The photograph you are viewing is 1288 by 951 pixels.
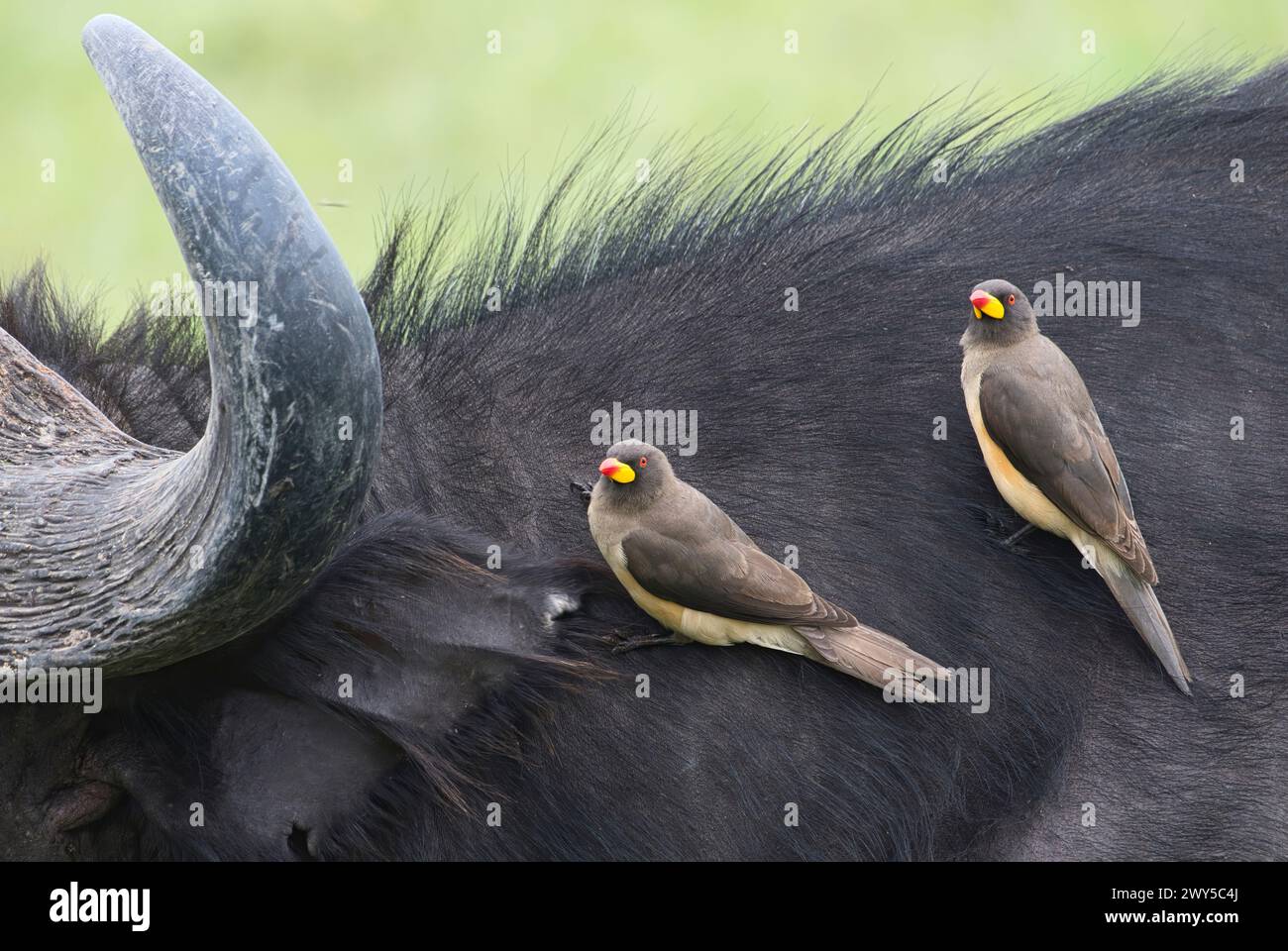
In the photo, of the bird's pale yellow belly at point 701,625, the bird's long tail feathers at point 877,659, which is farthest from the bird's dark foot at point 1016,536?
the bird's pale yellow belly at point 701,625

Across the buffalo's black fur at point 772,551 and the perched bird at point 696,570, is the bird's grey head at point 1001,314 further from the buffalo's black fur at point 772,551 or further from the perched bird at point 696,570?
the perched bird at point 696,570

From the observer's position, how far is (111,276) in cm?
852

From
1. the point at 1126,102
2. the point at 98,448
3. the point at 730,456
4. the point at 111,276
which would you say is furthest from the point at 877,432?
the point at 111,276

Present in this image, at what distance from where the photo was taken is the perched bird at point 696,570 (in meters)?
2.87

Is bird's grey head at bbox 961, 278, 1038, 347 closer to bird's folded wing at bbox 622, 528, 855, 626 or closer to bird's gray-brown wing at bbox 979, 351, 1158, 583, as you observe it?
Result: bird's gray-brown wing at bbox 979, 351, 1158, 583

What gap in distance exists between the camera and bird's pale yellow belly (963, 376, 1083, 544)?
304cm

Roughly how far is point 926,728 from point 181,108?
5.99ft

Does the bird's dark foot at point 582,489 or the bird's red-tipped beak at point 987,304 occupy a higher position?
the bird's red-tipped beak at point 987,304

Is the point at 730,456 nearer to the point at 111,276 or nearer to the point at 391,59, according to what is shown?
the point at 111,276

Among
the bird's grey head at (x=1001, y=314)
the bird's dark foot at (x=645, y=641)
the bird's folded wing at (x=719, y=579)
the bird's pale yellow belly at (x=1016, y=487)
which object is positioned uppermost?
the bird's grey head at (x=1001, y=314)

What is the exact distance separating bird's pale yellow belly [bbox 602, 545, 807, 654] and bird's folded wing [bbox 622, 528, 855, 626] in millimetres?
25

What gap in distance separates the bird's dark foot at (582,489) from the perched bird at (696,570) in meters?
0.12

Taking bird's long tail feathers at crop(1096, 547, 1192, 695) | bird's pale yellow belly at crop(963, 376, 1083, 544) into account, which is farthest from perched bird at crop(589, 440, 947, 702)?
bird's long tail feathers at crop(1096, 547, 1192, 695)

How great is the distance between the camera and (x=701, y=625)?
2971 mm
